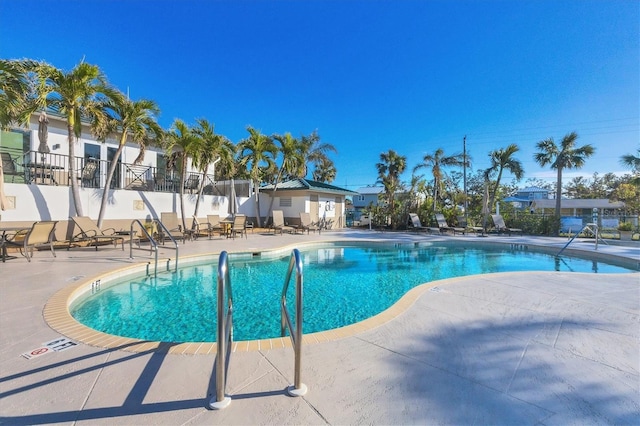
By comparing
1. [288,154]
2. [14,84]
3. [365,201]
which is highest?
[288,154]

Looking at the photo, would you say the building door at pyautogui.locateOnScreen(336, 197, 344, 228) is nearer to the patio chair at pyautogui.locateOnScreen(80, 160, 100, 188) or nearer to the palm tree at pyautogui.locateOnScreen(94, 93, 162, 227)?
the palm tree at pyautogui.locateOnScreen(94, 93, 162, 227)

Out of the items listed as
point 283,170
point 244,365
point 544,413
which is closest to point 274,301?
point 244,365

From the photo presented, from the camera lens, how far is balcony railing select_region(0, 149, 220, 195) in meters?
11.4

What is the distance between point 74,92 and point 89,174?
172 inches

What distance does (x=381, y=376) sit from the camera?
8.44 feet

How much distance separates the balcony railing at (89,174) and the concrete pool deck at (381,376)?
10.4 meters

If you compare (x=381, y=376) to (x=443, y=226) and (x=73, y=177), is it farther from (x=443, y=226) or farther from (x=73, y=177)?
(x=443, y=226)

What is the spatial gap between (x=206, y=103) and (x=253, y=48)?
7.37m

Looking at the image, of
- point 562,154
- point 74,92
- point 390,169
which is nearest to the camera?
point 74,92

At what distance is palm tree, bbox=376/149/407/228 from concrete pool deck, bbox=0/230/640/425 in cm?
1916

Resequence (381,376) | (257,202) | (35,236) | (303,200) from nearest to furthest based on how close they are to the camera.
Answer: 1. (381,376)
2. (35,236)
3. (257,202)
4. (303,200)

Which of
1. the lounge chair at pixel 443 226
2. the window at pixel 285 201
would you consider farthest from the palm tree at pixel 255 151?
the lounge chair at pixel 443 226

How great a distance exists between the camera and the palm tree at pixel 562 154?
18.1 m

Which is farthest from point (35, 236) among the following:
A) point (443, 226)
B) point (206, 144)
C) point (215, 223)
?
→ point (443, 226)
